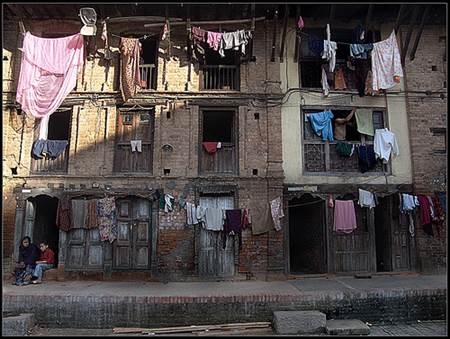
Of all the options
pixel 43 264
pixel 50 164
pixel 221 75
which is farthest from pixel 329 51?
pixel 43 264

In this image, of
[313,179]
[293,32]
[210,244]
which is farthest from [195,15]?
[210,244]

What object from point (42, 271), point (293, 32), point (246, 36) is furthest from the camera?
point (293, 32)

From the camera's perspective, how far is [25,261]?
11.5 meters

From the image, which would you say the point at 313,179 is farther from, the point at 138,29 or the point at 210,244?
the point at 138,29

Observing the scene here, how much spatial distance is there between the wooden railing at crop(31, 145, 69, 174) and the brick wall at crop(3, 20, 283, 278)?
21 cm

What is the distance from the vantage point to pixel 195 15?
13094 millimetres

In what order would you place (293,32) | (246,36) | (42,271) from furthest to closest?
1. (293,32)
2. (246,36)
3. (42,271)

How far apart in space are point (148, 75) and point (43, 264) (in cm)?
696

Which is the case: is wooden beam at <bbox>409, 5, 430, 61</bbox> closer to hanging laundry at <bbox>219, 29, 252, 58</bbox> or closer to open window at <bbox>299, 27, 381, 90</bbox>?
open window at <bbox>299, 27, 381, 90</bbox>

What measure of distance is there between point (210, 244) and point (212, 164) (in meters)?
2.60

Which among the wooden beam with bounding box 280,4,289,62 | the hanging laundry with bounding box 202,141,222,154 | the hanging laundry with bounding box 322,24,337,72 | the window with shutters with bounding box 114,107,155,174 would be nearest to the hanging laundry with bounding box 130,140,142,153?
the window with shutters with bounding box 114,107,155,174

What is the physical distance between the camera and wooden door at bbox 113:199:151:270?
39.7 ft

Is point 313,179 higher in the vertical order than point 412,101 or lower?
lower

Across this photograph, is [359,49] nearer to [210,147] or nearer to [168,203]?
[210,147]
